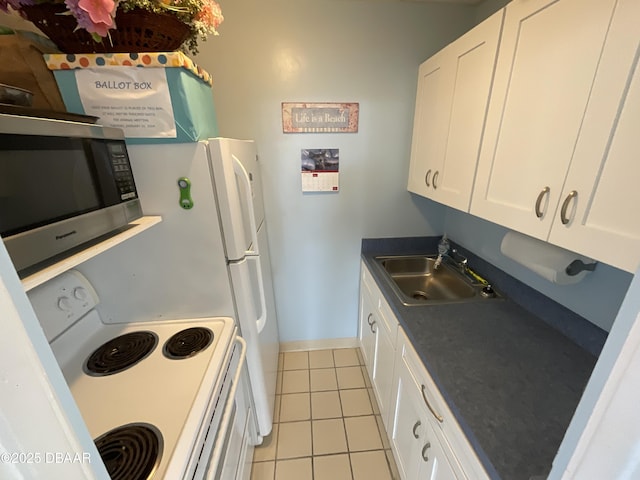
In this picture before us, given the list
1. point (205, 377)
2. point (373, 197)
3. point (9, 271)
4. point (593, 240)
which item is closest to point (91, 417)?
point (205, 377)

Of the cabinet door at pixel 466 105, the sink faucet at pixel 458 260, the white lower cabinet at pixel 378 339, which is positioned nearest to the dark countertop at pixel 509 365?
the white lower cabinet at pixel 378 339

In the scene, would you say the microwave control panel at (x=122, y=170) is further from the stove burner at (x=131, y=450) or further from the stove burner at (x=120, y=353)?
the stove burner at (x=131, y=450)

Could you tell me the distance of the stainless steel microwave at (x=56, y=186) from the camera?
Result: 0.55 m

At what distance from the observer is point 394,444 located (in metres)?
1.44

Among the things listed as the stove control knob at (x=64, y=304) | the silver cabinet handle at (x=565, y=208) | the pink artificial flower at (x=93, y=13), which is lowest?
the stove control knob at (x=64, y=304)

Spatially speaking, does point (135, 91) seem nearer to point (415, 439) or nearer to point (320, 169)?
point (320, 169)

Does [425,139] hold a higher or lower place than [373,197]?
higher

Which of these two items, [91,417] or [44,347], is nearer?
[44,347]

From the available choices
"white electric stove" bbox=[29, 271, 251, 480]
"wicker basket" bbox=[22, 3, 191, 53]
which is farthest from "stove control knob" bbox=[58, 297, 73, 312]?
"wicker basket" bbox=[22, 3, 191, 53]

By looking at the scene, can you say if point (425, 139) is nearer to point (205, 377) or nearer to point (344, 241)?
point (344, 241)

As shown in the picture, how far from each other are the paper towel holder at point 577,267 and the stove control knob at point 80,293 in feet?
6.12

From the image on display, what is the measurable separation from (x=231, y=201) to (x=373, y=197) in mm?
1167

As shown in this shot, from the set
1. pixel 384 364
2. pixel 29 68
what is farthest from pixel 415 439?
pixel 29 68

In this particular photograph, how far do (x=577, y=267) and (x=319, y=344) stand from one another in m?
1.83
